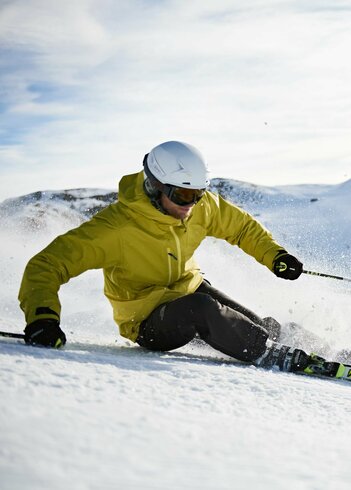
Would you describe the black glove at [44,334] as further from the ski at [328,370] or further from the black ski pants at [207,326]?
the ski at [328,370]

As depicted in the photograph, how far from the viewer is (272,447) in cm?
183

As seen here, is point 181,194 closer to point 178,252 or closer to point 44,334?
point 178,252

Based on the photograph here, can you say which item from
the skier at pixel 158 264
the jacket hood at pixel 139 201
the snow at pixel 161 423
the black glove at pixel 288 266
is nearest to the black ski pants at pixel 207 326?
the skier at pixel 158 264

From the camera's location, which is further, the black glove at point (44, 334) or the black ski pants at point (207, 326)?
the black ski pants at point (207, 326)

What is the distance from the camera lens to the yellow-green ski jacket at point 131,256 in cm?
345

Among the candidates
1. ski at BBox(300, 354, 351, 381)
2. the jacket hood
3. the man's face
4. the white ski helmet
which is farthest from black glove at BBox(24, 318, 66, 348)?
ski at BBox(300, 354, 351, 381)

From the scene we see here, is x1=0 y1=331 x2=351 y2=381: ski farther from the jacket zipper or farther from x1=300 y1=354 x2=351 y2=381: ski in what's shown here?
the jacket zipper

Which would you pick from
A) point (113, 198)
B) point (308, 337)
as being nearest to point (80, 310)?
point (308, 337)

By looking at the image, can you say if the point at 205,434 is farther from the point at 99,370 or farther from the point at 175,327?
the point at 175,327

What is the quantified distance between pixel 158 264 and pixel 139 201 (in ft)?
1.50

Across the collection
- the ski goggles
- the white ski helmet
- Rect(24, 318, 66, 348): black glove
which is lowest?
Rect(24, 318, 66, 348): black glove

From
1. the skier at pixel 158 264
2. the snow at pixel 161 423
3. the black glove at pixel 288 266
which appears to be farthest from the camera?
the black glove at pixel 288 266

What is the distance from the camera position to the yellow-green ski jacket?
3.45 m

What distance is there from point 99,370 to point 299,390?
3.50ft
